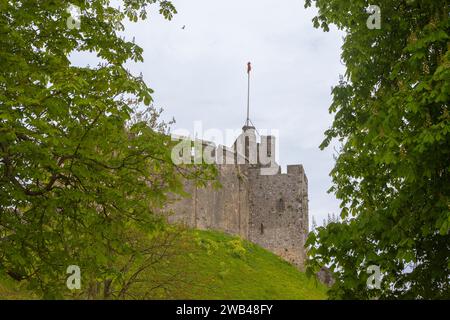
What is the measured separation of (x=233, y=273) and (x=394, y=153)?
94.7 feet

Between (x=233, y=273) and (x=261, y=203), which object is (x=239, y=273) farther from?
(x=261, y=203)

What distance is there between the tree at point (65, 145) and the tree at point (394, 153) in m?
3.72

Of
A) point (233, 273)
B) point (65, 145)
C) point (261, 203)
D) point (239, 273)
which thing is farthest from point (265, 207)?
point (65, 145)

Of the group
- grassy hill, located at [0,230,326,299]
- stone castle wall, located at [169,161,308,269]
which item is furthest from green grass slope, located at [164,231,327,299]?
stone castle wall, located at [169,161,308,269]

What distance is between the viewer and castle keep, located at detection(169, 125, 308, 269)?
51.7 m

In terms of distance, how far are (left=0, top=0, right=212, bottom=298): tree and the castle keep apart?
121ft

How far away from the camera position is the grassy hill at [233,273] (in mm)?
34156

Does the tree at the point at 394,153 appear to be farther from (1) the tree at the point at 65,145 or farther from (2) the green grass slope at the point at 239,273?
(2) the green grass slope at the point at 239,273

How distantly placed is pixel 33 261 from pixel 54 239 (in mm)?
721

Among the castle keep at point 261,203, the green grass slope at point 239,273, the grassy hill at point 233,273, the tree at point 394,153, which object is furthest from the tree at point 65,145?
the castle keep at point 261,203

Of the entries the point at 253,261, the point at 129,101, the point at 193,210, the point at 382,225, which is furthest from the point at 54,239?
the point at 193,210

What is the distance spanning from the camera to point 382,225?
11.9 m

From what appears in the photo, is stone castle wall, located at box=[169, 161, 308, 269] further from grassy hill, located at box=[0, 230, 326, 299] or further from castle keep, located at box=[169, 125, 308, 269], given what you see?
grassy hill, located at box=[0, 230, 326, 299]

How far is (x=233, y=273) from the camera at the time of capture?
39.1m
